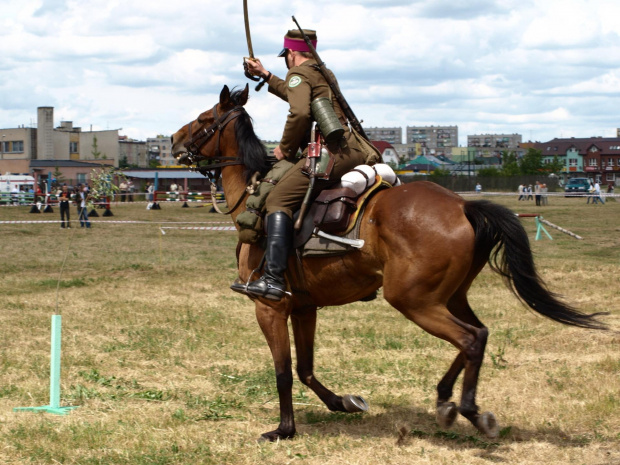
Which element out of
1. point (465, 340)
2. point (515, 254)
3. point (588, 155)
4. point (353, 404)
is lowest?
point (353, 404)

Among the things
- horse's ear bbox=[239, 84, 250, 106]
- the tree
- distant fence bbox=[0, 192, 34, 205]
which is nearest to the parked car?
distant fence bbox=[0, 192, 34, 205]

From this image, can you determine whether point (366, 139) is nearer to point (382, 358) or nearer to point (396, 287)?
point (396, 287)

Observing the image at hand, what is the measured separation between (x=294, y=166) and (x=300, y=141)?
0.22 metres

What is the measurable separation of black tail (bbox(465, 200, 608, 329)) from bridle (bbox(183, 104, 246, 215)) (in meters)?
2.28

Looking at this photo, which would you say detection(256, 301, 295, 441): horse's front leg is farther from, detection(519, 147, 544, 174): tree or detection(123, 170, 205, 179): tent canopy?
detection(519, 147, 544, 174): tree

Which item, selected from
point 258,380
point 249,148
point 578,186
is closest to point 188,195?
point 578,186

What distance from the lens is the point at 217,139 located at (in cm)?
738

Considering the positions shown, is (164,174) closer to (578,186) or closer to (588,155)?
(578,186)

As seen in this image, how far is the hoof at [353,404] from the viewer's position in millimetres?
6941

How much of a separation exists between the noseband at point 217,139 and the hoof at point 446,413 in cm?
282

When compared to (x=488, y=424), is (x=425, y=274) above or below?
above

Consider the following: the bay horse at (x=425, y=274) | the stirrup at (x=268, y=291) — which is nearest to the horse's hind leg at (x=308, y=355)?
the bay horse at (x=425, y=274)

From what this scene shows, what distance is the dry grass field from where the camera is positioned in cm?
611

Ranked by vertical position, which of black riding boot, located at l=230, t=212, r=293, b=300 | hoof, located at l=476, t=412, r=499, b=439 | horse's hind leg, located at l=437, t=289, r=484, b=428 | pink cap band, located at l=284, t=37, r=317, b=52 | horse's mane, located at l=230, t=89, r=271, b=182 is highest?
pink cap band, located at l=284, t=37, r=317, b=52
